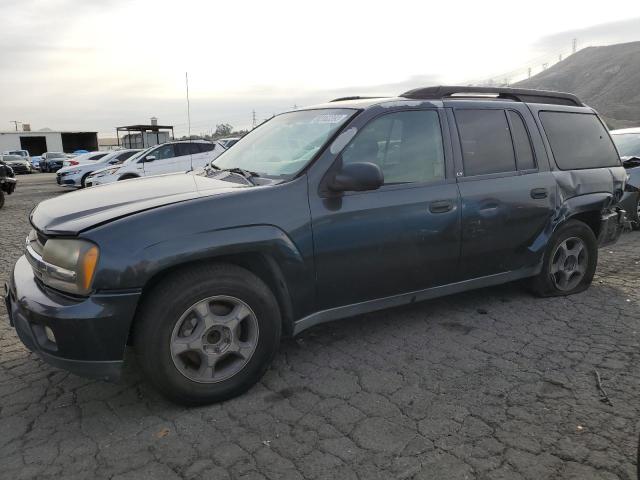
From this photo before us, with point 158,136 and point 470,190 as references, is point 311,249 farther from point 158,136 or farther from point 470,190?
point 158,136

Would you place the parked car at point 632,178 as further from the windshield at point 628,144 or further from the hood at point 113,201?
the hood at point 113,201

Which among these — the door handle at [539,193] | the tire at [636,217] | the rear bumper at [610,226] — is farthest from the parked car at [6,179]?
the tire at [636,217]

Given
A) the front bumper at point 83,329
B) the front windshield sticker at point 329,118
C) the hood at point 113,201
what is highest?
the front windshield sticker at point 329,118

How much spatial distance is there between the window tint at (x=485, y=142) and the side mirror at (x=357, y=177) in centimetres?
103

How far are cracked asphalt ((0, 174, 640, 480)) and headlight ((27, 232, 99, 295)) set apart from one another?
0.78 m

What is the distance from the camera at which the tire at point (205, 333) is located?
272cm

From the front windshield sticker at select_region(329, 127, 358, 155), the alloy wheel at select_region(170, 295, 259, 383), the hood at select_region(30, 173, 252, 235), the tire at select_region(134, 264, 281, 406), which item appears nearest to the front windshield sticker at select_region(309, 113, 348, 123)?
the front windshield sticker at select_region(329, 127, 358, 155)

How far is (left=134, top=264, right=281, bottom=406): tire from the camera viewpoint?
107 inches

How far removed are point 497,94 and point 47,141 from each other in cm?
6071

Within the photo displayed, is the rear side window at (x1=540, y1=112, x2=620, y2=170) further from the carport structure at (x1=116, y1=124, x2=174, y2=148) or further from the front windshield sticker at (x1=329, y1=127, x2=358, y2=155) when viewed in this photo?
the carport structure at (x1=116, y1=124, x2=174, y2=148)

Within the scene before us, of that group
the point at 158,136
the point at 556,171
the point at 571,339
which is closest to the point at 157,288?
the point at 571,339

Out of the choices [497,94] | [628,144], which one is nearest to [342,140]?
[497,94]

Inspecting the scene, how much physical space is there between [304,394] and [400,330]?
46.5 inches

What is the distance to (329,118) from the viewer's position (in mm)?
3635
